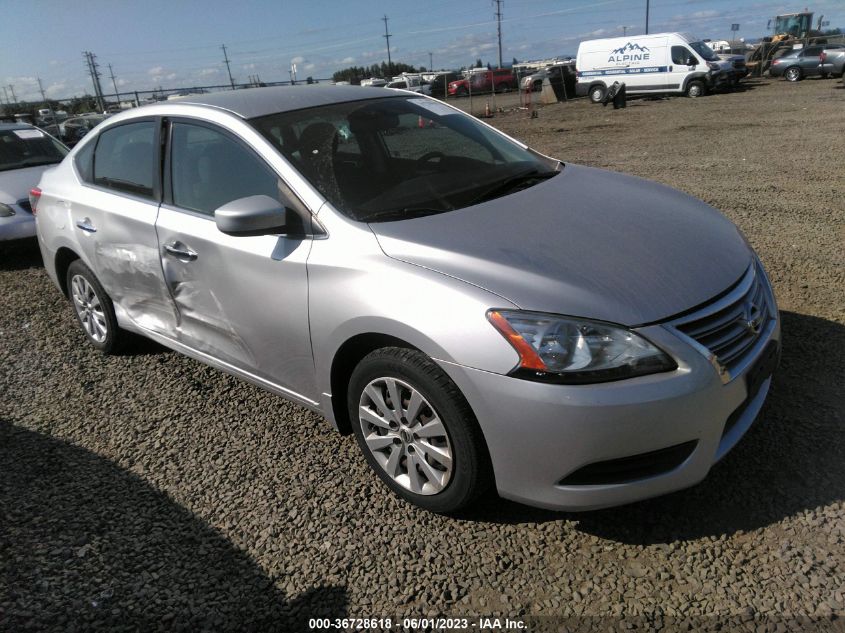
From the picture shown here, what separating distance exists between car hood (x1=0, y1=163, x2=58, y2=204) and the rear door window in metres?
3.58

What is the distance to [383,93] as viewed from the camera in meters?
3.86

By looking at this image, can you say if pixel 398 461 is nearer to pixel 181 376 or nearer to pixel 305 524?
pixel 305 524

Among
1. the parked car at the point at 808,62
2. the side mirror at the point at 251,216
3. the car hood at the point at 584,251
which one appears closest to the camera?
the car hood at the point at 584,251

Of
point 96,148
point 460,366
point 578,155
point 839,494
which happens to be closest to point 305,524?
point 460,366

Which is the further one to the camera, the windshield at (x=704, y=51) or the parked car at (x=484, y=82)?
the parked car at (x=484, y=82)

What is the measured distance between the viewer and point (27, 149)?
820 centimetres

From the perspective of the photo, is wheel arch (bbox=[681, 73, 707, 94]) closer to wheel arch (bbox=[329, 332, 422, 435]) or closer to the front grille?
the front grille

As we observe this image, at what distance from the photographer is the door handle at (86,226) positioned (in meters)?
4.02

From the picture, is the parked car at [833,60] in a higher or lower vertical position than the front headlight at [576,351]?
lower

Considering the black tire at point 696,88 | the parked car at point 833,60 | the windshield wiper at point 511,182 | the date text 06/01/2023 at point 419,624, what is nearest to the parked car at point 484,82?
the black tire at point 696,88

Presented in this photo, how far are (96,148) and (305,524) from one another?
3.02 meters

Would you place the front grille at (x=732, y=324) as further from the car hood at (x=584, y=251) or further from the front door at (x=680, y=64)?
the front door at (x=680, y=64)

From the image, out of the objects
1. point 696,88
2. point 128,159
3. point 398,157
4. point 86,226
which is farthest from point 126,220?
point 696,88

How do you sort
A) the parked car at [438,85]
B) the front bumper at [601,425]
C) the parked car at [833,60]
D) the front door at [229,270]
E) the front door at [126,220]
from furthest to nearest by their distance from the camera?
the parked car at [438,85] < the parked car at [833,60] < the front door at [126,220] < the front door at [229,270] < the front bumper at [601,425]
